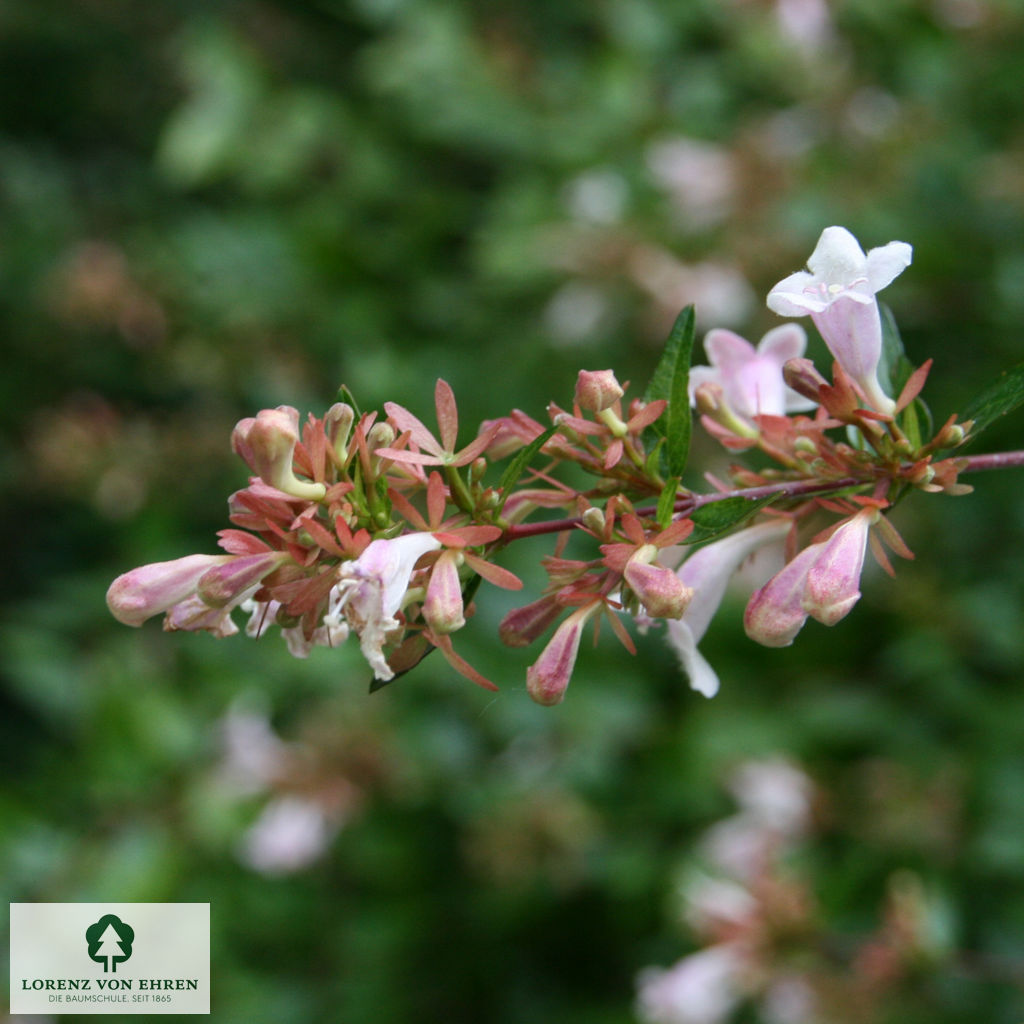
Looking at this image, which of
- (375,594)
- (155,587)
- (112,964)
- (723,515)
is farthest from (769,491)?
(112,964)

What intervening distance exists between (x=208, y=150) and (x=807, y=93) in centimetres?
140

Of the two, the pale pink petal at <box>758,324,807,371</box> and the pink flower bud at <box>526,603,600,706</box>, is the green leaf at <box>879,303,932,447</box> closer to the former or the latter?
the pale pink petal at <box>758,324,807,371</box>

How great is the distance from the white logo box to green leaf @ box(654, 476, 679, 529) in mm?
944

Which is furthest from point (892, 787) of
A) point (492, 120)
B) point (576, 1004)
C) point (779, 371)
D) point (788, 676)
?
point (492, 120)

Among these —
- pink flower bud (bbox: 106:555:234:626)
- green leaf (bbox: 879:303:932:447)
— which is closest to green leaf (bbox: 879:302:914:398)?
green leaf (bbox: 879:303:932:447)

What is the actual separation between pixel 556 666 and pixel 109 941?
1.06 m

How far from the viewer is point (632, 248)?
7.64 feet

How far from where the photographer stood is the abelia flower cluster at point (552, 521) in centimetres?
63

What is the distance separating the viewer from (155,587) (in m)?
0.66

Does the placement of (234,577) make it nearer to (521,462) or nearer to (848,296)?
(521,462)

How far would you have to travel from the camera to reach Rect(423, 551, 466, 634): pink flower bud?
24.0 inches

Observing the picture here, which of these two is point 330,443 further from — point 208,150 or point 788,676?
point 208,150

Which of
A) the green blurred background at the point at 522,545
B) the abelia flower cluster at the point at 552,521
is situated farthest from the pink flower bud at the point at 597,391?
Answer: the green blurred background at the point at 522,545

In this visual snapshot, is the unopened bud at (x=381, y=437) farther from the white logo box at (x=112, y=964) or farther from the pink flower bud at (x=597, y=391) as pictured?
the white logo box at (x=112, y=964)
